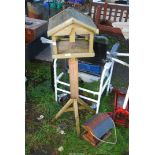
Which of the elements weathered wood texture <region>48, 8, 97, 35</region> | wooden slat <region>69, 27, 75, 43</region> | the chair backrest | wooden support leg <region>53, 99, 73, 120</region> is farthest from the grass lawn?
the chair backrest

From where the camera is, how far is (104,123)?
296 cm

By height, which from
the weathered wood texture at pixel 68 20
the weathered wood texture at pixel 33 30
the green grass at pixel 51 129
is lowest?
the green grass at pixel 51 129

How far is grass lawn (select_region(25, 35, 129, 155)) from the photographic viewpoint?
2.96 metres

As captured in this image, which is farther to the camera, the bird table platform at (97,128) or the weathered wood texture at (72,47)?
the bird table platform at (97,128)

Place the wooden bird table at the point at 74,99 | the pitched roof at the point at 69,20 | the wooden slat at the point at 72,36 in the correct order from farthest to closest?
1. the wooden bird table at the point at 74,99
2. the wooden slat at the point at 72,36
3. the pitched roof at the point at 69,20

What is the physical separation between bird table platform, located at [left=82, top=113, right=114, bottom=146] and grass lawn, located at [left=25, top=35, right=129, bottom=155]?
8 cm

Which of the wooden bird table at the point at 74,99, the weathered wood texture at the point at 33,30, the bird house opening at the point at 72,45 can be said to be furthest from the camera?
the weathered wood texture at the point at 33,30

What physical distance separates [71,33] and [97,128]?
1050 millimetres

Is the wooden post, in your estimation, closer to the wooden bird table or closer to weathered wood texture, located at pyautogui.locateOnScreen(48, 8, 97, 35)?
the wooden bird table

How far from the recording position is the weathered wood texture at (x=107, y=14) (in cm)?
518

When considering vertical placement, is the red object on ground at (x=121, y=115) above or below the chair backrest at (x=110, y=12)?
below

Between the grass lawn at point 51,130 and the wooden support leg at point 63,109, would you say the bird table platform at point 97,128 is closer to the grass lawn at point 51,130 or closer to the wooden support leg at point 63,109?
the grass lawn at point 51,130

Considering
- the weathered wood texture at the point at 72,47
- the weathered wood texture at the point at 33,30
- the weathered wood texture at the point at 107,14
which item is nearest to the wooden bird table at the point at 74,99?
the weathered wood texture at the point at 72,47
